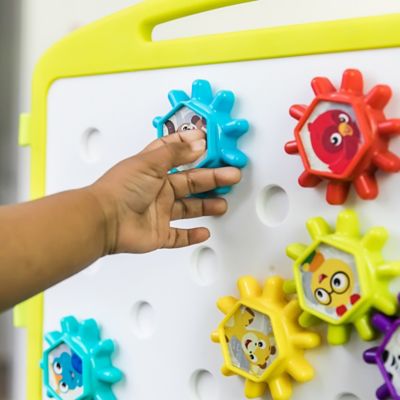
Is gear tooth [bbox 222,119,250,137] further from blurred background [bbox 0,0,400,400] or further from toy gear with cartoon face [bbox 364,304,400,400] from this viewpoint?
blurred background [bbox 0,0,400,400]

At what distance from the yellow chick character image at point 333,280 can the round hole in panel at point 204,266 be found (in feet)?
0.30

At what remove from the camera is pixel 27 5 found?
2.56 ft

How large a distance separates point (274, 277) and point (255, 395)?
3.2 inches

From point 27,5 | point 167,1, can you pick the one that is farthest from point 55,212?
point 27,5

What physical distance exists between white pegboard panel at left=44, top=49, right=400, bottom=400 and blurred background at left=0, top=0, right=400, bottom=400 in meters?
0.20

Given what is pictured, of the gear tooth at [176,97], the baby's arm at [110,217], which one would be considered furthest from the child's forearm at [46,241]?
the gear tooth at [176,97]

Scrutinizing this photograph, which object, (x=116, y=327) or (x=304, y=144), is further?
(x=116, y=327)

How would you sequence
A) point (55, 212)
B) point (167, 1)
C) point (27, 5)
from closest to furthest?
point (55, 212), point (167, 1), point (27, 5)

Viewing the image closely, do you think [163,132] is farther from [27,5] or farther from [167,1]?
[27,5]

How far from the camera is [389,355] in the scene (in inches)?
14.1

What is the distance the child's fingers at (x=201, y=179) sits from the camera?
43 cm

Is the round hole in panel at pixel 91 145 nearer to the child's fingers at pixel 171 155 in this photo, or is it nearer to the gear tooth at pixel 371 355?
the child's fingers at pixel 171 155

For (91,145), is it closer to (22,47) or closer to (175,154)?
(175,154)

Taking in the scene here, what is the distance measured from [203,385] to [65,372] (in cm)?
13
